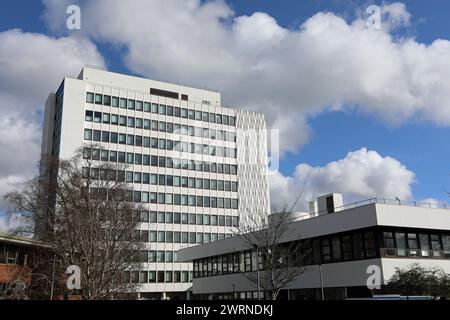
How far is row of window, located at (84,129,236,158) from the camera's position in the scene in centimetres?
9006

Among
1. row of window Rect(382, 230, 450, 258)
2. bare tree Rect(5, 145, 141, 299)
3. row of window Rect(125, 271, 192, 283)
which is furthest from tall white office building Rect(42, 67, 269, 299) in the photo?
row of window Rect(382, 230, 450, 258)

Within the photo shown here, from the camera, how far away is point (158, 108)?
98.6 meters

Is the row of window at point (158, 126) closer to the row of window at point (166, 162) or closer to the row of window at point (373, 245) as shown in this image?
the row of window at point (166, 162)

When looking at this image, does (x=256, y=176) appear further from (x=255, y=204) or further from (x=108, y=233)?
(x=108, y=233)

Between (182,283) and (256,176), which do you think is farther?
(256,176)

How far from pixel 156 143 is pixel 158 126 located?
3689 mm

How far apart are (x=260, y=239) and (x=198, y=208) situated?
51.5 metres

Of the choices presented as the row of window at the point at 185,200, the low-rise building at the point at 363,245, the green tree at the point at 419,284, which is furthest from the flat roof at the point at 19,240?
the row of window at the point at 185,200

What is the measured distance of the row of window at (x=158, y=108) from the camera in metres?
92.2

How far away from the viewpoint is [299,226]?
4472 cm

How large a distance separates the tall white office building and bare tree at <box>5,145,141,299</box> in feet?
138

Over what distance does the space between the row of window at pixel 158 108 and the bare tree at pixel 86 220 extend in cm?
4637

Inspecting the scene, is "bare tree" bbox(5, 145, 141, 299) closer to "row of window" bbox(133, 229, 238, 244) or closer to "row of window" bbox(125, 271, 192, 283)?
"row of window" bbox(125, 271, 192, 283)
